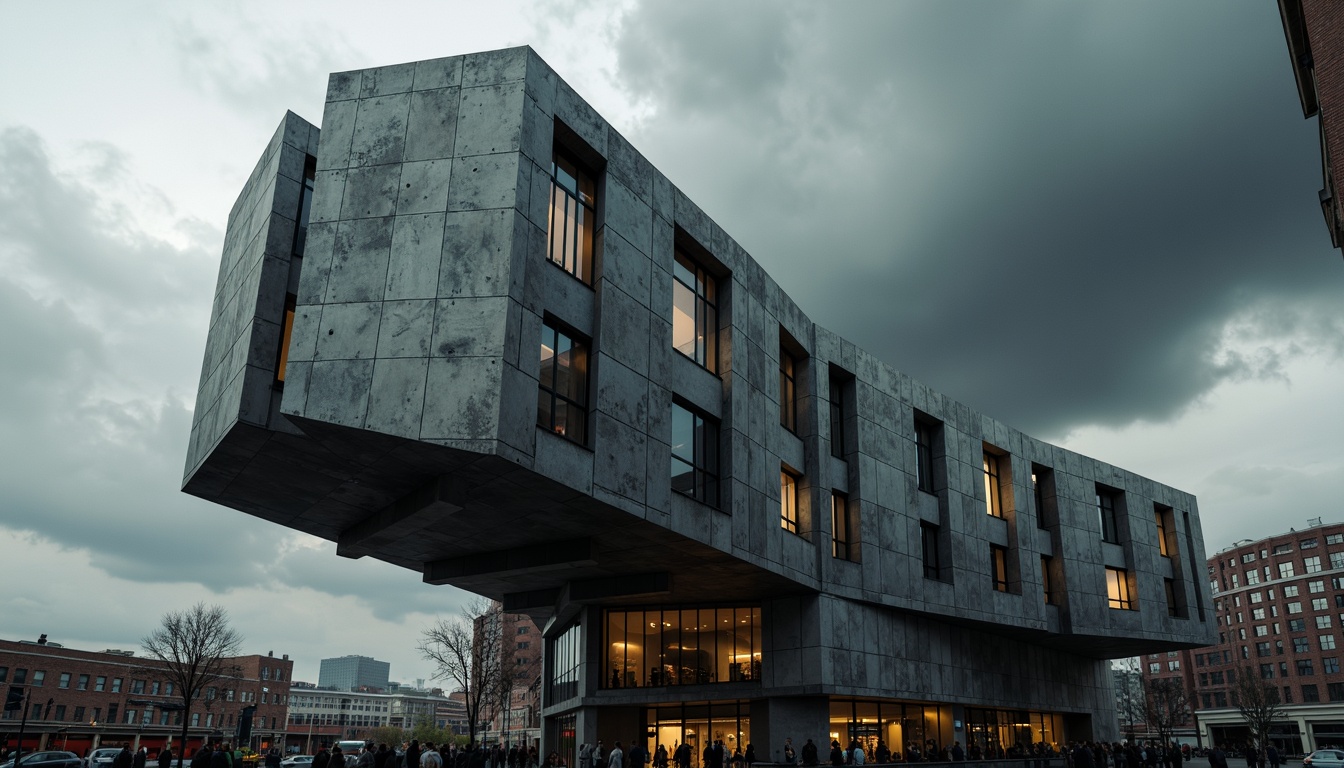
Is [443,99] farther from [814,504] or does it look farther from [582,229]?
[814,504]

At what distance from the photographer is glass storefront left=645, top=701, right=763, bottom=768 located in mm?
33531

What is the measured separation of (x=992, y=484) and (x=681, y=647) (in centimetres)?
2112

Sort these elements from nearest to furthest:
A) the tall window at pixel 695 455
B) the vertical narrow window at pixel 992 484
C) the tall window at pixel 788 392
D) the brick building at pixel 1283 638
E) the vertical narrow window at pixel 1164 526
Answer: the tall window at pixel 695 455, the tall window at pixel 788 392, the vertical narrow window at pixel 992 484, the vertical narrow window at pixel 1164 526, the brick building at pixel 1283 638

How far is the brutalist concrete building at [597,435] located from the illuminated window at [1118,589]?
4567 millimetres

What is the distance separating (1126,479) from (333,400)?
47.9 m

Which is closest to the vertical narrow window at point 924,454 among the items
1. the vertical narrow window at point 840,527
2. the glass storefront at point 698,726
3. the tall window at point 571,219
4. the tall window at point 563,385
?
the vertical narrow window at point 840,527

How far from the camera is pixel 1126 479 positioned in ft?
172

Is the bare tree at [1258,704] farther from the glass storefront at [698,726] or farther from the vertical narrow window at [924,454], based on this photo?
the glass storefront at [698,726]

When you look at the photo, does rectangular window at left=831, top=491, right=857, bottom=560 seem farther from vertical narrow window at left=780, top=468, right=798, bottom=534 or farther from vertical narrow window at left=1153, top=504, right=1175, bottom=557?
vertical narrow window at left=1153, top=504, right=1175, bottom=557

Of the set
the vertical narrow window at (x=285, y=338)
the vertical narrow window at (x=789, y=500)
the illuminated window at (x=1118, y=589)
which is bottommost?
the illuminated window at (x=1118, y=589)

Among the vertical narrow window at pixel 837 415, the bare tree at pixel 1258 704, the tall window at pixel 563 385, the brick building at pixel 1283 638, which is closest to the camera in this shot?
the tall window at pixel 563 385

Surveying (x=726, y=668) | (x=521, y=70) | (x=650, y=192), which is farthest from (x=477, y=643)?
(x=521, y=70)

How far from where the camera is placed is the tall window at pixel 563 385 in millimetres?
22547

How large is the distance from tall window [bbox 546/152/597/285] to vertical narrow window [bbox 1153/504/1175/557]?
44712mm
